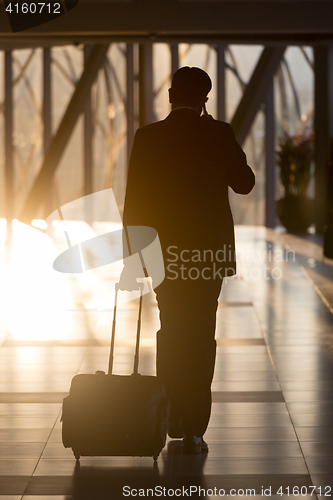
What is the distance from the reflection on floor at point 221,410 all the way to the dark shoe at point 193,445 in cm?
4

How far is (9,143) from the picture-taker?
46.3 feet

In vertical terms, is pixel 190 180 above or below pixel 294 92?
below

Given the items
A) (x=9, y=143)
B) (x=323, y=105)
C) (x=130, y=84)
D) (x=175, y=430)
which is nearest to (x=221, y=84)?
(x=130, y=84)

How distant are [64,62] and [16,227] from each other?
3.63m

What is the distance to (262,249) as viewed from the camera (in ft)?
31.8

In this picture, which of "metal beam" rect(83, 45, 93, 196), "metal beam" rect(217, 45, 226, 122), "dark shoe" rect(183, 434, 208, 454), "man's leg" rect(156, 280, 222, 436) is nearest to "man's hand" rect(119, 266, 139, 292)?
"man's leg" rect(156, 280, 222, 436)

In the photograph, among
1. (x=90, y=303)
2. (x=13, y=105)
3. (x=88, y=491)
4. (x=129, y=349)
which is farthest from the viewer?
(x=13, y=105)

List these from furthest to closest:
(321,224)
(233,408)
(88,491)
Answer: (321,224) < (233,408) < (88,491)

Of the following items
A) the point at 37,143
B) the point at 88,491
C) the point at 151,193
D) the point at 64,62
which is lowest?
the point at 88,491

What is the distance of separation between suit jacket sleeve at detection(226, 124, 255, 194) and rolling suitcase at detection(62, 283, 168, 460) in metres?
0.60

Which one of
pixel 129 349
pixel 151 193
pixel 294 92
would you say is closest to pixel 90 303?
pixel 129 349

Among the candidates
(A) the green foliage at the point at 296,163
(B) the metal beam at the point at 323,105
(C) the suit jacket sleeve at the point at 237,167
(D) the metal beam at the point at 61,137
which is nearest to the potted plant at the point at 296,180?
(A) the green foliage at the point at 296,163

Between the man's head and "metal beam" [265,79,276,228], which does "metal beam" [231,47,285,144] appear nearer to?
"metal beam" [265,79,276,228]

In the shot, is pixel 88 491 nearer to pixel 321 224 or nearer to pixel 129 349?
pixel 129 349
